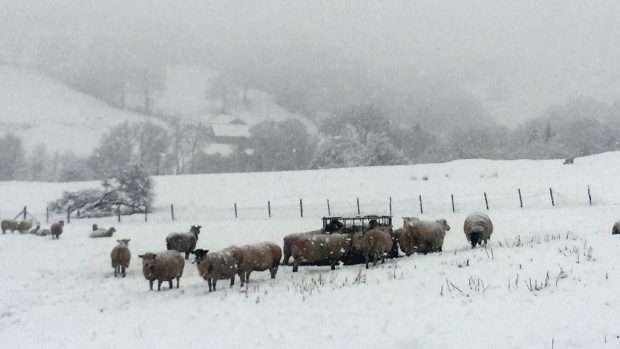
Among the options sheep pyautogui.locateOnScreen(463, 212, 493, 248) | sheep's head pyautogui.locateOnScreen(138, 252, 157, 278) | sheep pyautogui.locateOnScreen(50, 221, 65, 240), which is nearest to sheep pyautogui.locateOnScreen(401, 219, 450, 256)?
sheep pyautogui.locateOnScreen(463, 212, 493, 248)

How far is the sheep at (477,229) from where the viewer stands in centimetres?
1781

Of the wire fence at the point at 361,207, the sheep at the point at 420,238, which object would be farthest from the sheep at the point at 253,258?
the wire fence at the point at 361,207

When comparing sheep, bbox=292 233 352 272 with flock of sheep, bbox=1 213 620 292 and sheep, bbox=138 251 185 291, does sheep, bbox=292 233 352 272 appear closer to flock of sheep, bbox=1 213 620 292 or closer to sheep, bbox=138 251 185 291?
flock of sheep, bbox=1 213 620 292

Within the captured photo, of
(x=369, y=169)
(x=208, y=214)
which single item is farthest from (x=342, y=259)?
(x=369, y=169)

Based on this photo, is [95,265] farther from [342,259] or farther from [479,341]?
[479,341]

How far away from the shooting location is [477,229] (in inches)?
706

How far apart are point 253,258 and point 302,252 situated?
2.28 m

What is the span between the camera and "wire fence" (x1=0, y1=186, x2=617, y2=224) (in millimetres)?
31531

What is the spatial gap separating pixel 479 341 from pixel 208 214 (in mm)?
30657

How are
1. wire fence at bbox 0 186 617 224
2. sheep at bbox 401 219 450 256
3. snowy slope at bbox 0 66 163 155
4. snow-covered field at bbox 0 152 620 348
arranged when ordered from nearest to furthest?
snow-covered field at bbox 0 152 620 348 < sheep at bbox 401 219 450 256 < wire fence at bbox 0 186 617 224 < snowy slope at bbox 0 66 163 155

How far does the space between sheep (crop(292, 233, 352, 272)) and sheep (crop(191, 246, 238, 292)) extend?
282 cm

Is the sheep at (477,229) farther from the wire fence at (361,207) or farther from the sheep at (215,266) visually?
the wire fence at (361,207)

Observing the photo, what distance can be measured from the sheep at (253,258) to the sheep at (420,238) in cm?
531

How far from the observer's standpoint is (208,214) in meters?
36.2
